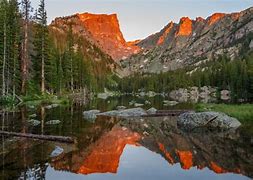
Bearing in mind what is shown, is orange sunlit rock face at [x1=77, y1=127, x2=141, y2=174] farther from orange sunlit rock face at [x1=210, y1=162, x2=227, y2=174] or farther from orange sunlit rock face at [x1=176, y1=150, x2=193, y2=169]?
orange sunlit rock face at [x1=210, y1=162, x2=227, y2=174]

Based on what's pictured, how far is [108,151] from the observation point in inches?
830

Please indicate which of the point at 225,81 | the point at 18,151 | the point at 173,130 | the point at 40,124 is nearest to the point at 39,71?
the point at 40,124

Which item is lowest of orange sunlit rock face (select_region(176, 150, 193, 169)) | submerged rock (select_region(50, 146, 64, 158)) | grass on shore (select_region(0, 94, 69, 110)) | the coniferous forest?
orange sunlit rock face (select_region(176, 150, 193, 169))

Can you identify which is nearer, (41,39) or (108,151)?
(108,151)

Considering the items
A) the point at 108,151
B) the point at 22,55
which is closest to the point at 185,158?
the point at 108,151

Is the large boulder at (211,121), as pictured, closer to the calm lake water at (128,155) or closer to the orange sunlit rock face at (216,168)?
the calm lake water at (128,155)

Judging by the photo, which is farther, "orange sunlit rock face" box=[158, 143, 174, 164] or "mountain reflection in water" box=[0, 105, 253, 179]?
"orange sunlit rock face" box=[158, 143, 174, 164]

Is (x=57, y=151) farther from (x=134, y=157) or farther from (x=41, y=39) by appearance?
(x=41, y=39)

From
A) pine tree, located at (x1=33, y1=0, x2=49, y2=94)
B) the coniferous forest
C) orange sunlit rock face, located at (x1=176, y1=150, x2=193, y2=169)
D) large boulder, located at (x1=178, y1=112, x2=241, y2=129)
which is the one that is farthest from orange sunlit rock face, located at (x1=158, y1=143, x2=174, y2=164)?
pine tree, located at (x1=33, y1=0, x2=49, y2=94)

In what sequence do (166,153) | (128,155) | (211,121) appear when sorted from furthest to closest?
(211,121), (166,153), (128,155)

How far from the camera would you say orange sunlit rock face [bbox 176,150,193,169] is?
17.8 m

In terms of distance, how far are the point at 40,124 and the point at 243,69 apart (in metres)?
116

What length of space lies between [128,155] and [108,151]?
1.45 m

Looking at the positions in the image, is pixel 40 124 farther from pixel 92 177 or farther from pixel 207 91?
pixel 207 91
